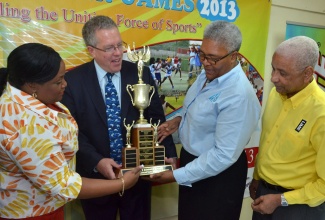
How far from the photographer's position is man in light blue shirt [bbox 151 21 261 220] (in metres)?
1.31

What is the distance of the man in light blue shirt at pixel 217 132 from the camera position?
4.29 ft

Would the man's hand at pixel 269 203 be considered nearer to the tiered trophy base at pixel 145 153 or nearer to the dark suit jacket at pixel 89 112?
the tiered trophy base at pixel 145 153

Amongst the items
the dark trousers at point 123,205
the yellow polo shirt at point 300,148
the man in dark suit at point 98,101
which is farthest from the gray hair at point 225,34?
the dark trousers at point 123,205

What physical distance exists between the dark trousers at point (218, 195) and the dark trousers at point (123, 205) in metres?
0.30

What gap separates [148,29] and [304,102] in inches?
46.5

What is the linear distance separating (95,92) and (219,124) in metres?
0.66

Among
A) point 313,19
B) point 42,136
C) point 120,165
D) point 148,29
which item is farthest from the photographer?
point 313,19

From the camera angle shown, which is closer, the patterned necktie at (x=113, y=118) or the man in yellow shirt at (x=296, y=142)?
the man in yellow shirt at (x=296, y=142)

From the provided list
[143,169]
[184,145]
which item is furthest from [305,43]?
[143,169]

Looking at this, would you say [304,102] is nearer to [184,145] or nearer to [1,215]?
[184,145]

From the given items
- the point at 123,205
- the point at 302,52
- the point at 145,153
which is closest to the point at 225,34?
the point at 302,52

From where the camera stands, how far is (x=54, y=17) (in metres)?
1.78

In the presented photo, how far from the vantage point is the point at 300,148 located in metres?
1.29

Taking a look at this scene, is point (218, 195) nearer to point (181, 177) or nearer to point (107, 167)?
point (181, 177)
